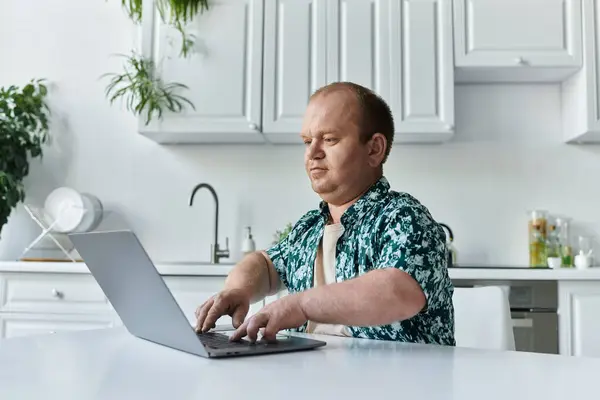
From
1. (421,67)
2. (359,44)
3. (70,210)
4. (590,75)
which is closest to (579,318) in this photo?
(590,75)

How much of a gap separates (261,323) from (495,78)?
2437mm

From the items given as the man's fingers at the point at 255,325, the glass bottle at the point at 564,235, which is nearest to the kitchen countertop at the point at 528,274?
the glass bottle at the point at 564,235

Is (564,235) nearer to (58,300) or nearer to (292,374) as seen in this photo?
(58,300)

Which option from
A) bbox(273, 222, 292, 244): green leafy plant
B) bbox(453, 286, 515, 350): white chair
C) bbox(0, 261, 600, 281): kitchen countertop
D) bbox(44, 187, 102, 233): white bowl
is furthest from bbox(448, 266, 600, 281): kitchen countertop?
bbox(44, 187, 102, 233): white bowl

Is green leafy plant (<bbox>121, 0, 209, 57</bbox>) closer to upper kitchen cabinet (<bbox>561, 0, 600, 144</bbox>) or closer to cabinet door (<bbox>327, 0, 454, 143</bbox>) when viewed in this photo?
cabinet door (<bbox>327, 0, 454, 143</bbox>)

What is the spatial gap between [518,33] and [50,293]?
232 cm

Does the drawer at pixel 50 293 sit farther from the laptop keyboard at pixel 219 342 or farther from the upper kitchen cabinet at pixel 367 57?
the laptop keyboard at pixel 219 342

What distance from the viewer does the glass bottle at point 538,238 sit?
2.99 metres

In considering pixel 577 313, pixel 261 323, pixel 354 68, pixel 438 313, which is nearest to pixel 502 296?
pixel 438 313

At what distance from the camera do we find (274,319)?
104cm

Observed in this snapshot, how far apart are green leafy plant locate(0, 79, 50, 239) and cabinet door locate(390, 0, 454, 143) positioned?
5.77 feet

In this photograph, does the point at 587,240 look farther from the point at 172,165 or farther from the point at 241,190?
the point at 172,165

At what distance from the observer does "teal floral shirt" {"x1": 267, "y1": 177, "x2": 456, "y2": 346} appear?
3.69ft

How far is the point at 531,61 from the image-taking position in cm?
285
